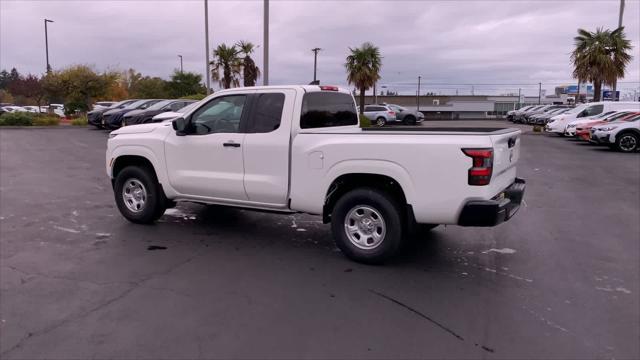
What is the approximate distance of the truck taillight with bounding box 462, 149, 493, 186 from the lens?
4723 millimetres

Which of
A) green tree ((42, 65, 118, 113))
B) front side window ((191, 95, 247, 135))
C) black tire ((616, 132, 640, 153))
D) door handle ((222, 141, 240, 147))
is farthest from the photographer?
green tree ((42, 65, 118, 113))

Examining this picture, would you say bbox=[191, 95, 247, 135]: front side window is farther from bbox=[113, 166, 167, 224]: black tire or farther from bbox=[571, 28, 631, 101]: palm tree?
bbox=[571, 28, 631, 101]: palm tree

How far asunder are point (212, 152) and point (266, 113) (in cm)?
87

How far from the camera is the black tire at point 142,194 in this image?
6.93 meters

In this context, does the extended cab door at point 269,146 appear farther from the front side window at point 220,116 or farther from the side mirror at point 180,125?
the side mirror at point 180,125

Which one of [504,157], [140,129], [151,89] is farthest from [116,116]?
[151,89]

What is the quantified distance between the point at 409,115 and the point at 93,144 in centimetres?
2302

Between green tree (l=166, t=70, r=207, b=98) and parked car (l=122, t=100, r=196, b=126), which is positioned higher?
green tree (l=166, t=70, r=207, b=98)

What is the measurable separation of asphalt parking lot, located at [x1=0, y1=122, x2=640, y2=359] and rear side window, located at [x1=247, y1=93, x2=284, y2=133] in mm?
1426

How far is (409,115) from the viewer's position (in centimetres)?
3641

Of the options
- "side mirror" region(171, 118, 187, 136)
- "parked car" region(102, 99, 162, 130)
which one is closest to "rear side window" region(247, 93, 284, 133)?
"side mirror" region(171, 118, 187, 136)

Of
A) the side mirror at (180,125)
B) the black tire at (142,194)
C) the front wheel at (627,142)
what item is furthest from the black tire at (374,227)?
the front wheel at (627,142)

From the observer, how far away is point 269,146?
19.3ft

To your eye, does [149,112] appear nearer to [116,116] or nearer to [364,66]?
[116,116]
